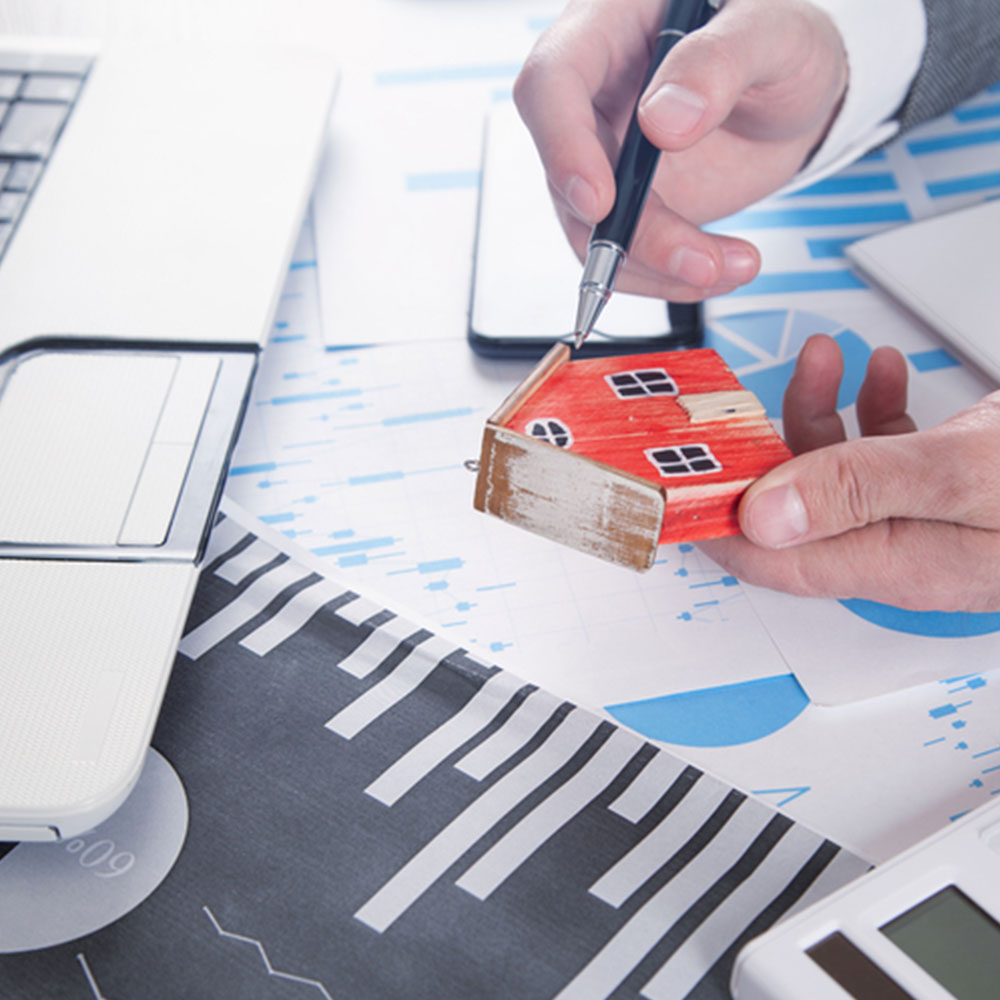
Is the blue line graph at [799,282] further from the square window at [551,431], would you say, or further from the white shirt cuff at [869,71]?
the square window at [551,431]

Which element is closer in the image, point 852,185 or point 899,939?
point 899,939

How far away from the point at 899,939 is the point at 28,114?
2.82 ft

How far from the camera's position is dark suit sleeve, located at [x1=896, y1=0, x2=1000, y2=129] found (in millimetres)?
875

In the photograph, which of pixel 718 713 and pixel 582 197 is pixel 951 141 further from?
pixel 718 713

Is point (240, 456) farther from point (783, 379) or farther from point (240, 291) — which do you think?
point (783, 379)

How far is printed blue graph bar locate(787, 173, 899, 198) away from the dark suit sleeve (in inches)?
2.2

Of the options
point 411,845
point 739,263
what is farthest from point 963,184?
point 411,845

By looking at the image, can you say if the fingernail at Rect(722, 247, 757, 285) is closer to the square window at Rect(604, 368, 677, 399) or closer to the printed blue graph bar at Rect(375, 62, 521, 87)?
the square window at Rect(604, 368, 677, 399)

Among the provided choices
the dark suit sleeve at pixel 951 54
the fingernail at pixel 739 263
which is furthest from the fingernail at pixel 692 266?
the dark suit sleeve at pixel 951 54

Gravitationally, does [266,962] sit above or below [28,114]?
below

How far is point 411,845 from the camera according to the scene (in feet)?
1.51

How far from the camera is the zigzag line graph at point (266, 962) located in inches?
16.3

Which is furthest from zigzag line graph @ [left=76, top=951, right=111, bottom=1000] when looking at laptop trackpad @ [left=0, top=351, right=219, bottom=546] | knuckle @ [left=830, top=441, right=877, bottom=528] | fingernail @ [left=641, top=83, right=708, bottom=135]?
fingernail @ [left=641, top=83, right=708, bottom=135]

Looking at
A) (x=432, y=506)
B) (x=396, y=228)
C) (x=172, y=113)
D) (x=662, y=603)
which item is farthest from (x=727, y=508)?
(x=172, y=113)
